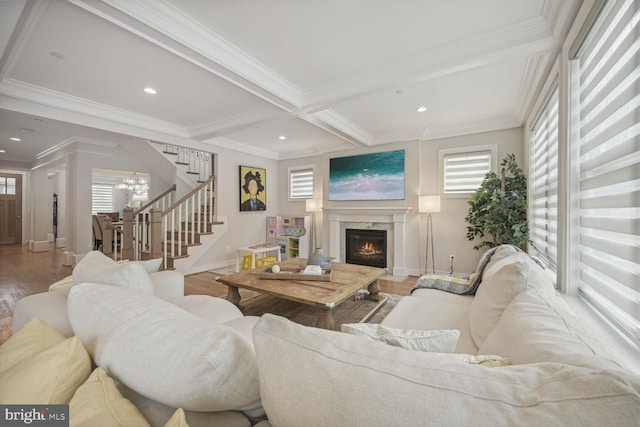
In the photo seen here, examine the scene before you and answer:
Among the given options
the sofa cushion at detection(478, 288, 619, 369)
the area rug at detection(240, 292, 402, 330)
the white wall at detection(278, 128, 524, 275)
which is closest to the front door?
the area rug at detection(240, 292, 402, 330)

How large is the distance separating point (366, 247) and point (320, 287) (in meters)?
2.75

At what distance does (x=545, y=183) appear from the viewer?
2502 mm

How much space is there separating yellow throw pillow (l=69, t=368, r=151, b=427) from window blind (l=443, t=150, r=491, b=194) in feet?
14.9

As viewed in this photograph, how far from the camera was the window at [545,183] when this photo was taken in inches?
85.3

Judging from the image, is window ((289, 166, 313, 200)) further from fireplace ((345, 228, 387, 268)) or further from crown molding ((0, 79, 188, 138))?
crown molding ((0, 79, 188, 138))

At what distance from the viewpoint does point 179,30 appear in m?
1.96

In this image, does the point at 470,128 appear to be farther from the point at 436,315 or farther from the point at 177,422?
the point at 177,422

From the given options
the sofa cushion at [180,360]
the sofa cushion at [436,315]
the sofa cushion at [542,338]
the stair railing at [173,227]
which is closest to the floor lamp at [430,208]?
the sofa cushion at [436,315]

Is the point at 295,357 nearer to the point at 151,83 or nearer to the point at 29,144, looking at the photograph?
the point at 151,83

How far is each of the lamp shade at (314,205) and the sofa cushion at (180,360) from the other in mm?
4695

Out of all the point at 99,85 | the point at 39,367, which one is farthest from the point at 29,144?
the point at 39,367

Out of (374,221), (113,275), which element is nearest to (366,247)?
(374,221)

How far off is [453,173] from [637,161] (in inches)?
135

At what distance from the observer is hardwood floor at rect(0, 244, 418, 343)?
3.18m
